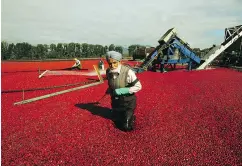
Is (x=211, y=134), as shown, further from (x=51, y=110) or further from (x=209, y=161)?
(x=51, y=110)

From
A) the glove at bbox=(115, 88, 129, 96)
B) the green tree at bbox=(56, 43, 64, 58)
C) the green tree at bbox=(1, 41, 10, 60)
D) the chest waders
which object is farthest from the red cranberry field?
the green tree at bbox=(56, 43, 64, 58)

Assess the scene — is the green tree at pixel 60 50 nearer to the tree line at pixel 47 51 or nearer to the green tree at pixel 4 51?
the tree line at pixel 47 51

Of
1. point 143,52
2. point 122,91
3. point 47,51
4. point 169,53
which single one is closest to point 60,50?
point 47,51

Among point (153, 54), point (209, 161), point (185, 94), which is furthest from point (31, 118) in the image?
point (153, 54)

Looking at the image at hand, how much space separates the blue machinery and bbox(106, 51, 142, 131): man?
1243 cm

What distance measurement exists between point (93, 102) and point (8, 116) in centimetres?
308

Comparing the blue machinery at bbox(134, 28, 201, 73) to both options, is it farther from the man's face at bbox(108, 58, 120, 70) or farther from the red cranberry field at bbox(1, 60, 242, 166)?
the man's face at bbox(108, 58, 120, 70)

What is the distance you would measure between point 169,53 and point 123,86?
582 inches

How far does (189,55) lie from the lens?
2072 cm

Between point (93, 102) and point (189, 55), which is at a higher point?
point (189, 55)

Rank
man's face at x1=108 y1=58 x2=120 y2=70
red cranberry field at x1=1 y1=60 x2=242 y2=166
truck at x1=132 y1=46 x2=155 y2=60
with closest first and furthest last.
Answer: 1. red cranberry field at x1=1 y1=60 x2=242 y2=166
2. man's face at x1=108 y1=58 x2=120 y2=70
3. truck at x1=132 y1=46 x2=155 y2=60

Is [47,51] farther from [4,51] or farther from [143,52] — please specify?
→ [143,52]

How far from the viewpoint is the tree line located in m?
55.1

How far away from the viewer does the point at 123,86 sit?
585 centimetres
